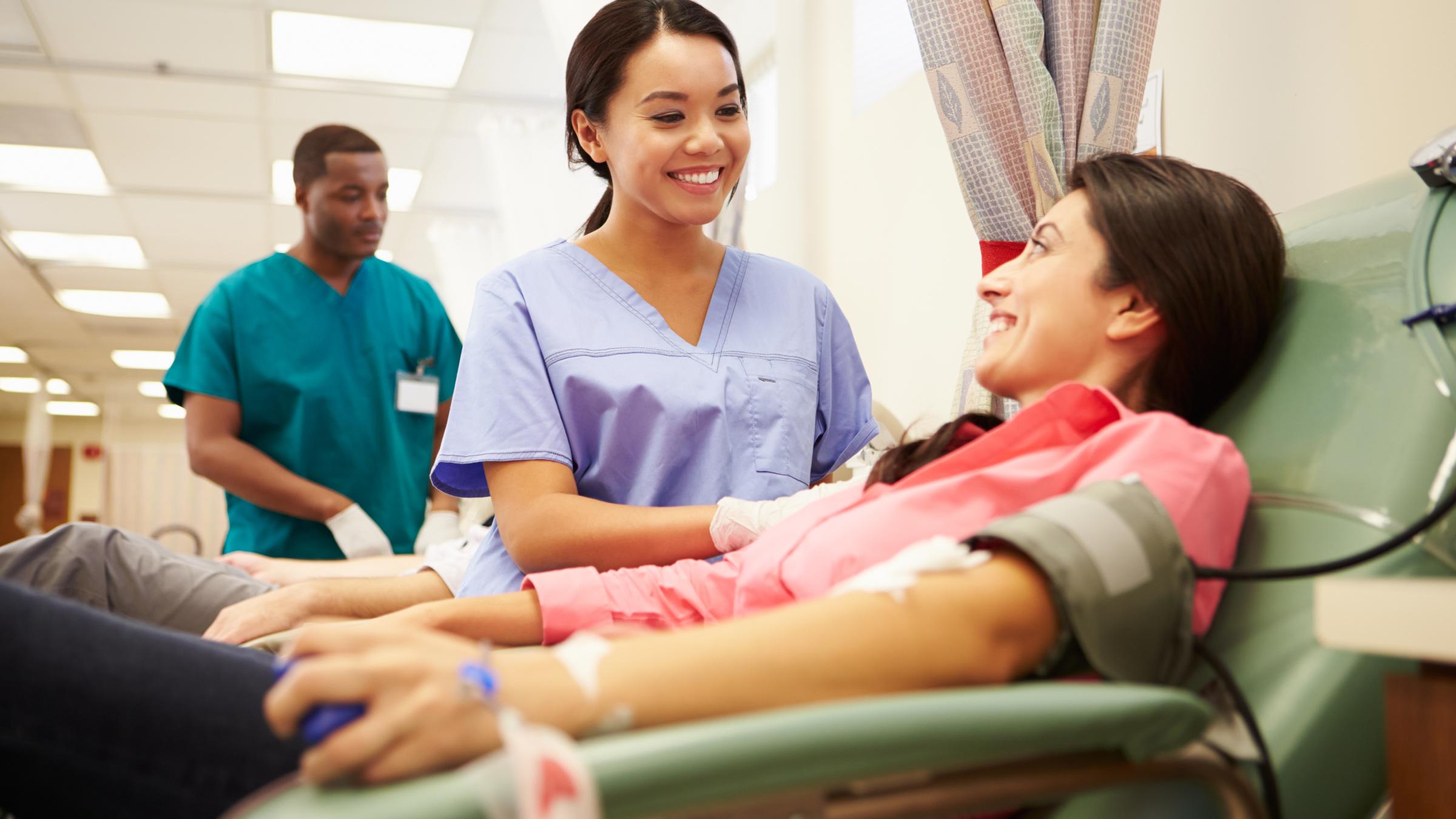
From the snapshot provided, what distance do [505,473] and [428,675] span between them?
0.81 meters

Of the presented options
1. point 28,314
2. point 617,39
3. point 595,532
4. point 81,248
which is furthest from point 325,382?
point 28,314

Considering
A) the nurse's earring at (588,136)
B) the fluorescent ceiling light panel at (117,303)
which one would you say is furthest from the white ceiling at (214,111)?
the nurse's earring at (588,136)

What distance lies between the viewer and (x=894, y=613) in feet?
2.11

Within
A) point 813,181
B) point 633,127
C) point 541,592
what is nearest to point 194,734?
point 541,592

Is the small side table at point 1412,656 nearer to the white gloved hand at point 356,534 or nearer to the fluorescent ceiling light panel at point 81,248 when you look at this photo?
the white gloved hand at point 356,534

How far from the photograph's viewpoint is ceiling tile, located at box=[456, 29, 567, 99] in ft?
13.0

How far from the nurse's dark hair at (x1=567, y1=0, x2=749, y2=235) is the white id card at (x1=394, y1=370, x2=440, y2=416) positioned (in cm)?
130

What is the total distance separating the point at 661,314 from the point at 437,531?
4.52 feet

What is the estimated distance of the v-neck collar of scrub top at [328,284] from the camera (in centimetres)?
262

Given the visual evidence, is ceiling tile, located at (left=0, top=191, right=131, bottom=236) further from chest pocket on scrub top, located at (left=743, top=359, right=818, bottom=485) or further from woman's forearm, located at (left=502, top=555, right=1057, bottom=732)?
woman's forearm, located at (left=502, top=555, right=1057, bottom=732)

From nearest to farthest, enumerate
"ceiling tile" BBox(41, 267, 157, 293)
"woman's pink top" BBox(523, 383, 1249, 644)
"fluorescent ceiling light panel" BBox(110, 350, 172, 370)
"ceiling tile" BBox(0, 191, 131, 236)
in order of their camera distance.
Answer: "woman's pink top" BBox(523, 383, 1249, 644) < "ceiling tile" BBox(0, 191, 131, 236) < "ceiling tile" BBox(41, 267, 157, 293) < "fluorescent ceiling light panel" BBox(110, 350, 172, 370)

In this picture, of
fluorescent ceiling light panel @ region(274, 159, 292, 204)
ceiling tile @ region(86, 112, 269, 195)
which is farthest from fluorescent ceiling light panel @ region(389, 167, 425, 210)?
ceiling tile @ region(86, 112, 269, 195)

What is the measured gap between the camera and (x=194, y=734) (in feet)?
2.14

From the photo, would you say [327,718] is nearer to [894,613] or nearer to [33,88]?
[894,613]
